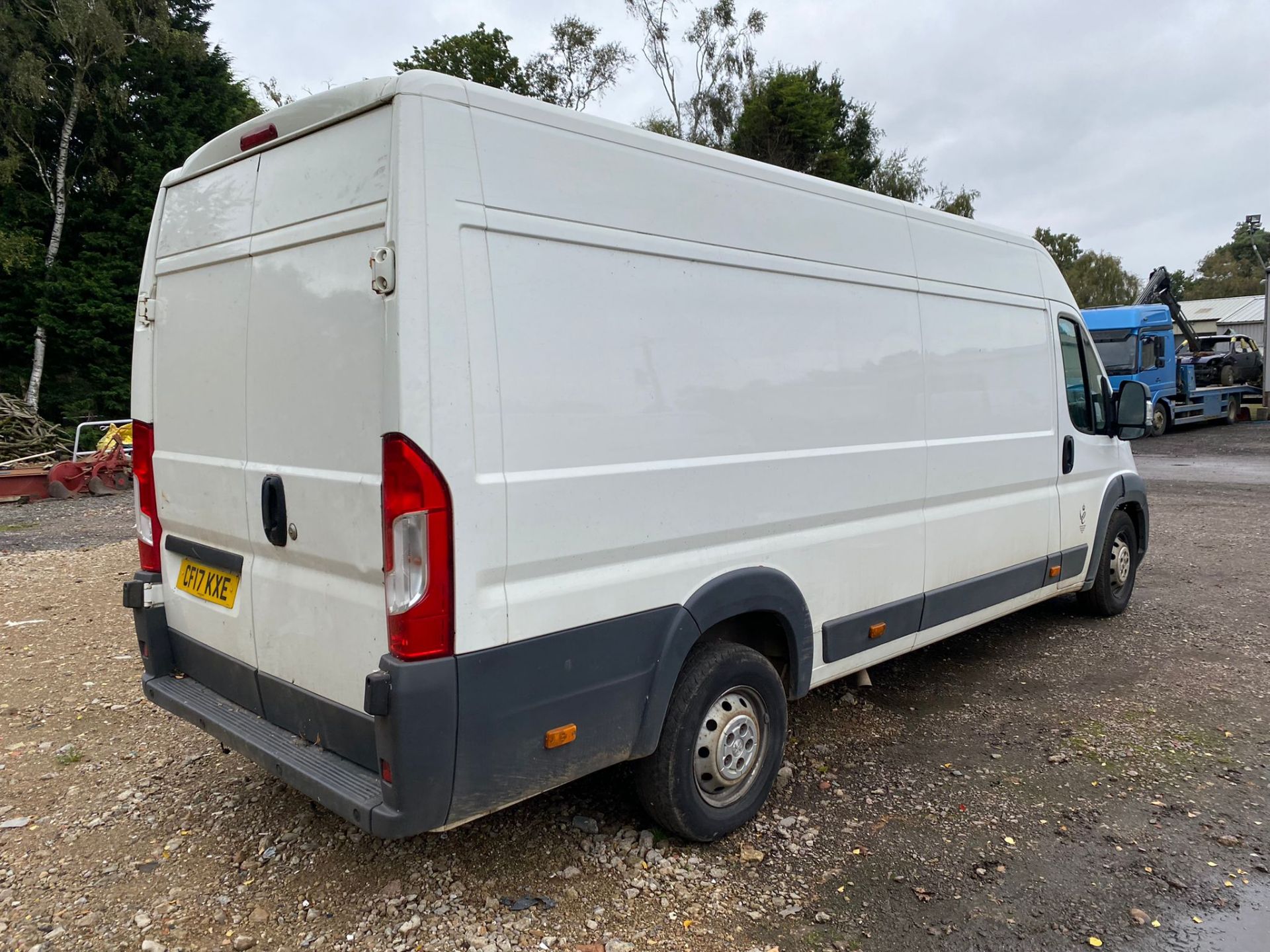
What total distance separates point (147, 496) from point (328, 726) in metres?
1.50

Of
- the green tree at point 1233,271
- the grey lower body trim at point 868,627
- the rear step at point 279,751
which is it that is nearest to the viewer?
→ the rear step at point 279,751

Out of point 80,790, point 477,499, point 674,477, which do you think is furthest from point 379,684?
point 80,790

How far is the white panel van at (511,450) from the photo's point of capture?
240 cm

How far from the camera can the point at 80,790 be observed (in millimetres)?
3699

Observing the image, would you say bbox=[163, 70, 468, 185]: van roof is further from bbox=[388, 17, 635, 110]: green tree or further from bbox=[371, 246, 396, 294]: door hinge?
bbox=[388, 17, 635, 110]: green tree

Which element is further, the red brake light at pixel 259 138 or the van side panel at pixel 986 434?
the van side panel at pixel 986 434

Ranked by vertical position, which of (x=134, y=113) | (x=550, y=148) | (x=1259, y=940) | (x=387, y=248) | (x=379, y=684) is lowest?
(x=1259, y=940)

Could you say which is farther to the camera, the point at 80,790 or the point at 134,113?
the point at 134,113

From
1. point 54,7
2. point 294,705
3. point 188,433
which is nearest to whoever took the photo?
point 294,705

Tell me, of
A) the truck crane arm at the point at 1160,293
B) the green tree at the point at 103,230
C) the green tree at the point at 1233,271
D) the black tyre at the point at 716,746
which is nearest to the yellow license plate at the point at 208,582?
the black tyre at the point at 716,746

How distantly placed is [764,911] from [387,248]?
240cm

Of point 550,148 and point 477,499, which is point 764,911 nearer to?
point 477,499

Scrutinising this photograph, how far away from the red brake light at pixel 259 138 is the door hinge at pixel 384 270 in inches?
35.5

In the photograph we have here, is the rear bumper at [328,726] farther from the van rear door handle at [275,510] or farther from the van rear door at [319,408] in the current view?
the van rear door handle at [275,510]
